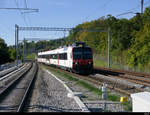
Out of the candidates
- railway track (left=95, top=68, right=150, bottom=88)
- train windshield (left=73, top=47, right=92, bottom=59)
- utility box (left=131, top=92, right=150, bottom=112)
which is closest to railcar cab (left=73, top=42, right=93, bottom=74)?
train windshield (left=73, top=47, right=92, bottom=59)

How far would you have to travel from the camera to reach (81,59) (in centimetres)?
2480

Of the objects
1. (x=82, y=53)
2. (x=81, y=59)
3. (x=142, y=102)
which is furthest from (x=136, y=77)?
(x=142, y=102)

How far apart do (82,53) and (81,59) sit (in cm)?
71

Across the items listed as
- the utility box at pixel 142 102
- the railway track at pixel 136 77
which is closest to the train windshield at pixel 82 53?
the railway track at pixel 136 77

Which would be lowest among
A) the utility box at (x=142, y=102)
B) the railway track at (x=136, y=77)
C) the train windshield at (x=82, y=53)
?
the railway track at (x=136, y=77)

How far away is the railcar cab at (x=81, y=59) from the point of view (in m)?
24.6

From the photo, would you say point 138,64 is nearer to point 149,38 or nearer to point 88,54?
point 149,38

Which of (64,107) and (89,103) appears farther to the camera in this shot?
(89,103)

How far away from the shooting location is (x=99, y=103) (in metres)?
10.1

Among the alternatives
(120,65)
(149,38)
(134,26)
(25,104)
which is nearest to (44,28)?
(120,65)

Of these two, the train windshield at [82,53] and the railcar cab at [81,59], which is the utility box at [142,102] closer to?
the railcar cab at [81,59]

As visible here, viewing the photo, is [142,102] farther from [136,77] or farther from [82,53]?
[82,53]

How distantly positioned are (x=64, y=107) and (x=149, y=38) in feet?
97.6

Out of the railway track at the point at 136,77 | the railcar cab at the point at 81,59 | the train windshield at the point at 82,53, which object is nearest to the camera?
the railway track at the point at 136,77
